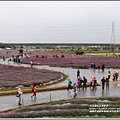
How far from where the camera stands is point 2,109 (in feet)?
79.1

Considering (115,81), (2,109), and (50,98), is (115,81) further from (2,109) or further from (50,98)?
(2,109)

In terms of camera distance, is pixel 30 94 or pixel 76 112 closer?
pixel 76 112

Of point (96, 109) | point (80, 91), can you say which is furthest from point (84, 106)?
point (80, 91)

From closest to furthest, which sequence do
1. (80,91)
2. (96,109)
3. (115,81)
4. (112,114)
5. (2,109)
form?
(112,114) → (96,109) → (2,109) → (80,91) → (115,81)

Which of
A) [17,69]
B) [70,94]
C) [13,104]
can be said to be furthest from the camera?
[17,69]

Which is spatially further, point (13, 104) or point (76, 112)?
point (13, 104)

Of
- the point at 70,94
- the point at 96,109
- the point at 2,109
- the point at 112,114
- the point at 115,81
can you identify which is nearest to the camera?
the point at 112,114

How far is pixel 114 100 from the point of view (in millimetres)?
25094

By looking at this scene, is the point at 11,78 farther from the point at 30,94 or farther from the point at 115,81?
the point at 115,81

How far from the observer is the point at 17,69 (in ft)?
169

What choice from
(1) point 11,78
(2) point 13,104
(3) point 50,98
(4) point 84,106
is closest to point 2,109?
(2) point 13,104

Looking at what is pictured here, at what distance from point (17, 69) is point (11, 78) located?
10474mm

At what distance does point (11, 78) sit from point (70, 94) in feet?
43.2

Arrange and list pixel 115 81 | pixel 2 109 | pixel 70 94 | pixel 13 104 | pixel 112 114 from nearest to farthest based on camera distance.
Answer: pixel 112 114
pixel 2 109
pixel 13 104
pixel 70 94
pixel 115 81
